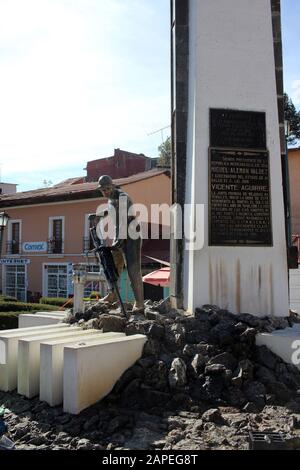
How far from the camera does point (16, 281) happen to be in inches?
1152

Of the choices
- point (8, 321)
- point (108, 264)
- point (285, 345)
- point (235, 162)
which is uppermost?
point (235, 162)

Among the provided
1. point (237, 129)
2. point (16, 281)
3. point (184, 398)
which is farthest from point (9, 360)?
point (16, 281)

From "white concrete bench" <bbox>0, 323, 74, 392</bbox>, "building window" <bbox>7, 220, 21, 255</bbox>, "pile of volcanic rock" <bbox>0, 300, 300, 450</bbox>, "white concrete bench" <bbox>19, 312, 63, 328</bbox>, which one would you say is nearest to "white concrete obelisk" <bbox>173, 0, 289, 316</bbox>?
"pile of volcanic rock" <bbox>0, 300, 300, 450</bbox>

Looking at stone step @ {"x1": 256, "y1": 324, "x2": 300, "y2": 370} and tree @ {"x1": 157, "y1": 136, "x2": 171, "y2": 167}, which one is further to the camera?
tree @ {"x1": 157, "y1": 136, "x2": 171, "y2": 167}

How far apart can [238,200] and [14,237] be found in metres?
25.3

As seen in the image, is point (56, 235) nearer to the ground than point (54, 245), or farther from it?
farther from it

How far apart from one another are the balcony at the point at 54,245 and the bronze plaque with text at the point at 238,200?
21616 millimetres

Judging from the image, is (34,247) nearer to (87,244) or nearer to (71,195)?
(87,244)

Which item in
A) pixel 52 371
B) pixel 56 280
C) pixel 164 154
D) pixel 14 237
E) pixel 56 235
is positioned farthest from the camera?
pixel 164 154

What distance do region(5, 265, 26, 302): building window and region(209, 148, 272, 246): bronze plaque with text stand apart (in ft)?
77.2

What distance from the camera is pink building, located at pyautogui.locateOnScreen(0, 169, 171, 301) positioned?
85.3 ft

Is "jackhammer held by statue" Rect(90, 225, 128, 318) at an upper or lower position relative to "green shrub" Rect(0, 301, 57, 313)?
upper

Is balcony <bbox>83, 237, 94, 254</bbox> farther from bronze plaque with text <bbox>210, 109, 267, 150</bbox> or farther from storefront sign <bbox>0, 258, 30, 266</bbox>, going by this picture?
bronze plaque with text <bbox>210, 109, 267, 150</bbox>
